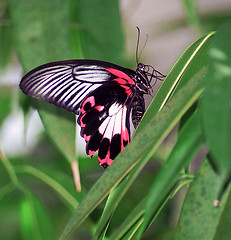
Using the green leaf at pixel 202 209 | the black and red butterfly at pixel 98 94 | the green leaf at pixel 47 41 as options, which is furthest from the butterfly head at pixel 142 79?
the green leaf at pixel 202 209

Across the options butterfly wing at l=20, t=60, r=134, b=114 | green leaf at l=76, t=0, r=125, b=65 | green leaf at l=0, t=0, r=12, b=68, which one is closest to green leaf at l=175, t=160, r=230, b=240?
butterfly wing at l=20, t=60, r=134, b=114

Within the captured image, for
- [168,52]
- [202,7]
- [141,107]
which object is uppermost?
[141,107]

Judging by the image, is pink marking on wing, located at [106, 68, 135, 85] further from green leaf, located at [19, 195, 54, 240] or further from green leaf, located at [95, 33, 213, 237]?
green leaf, located at [19, 195, 54, 240]

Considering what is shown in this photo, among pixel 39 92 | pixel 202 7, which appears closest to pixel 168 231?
pixel 39 92

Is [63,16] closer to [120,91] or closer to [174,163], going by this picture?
[120,91]

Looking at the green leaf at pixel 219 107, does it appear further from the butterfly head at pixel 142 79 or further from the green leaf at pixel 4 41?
the green leaf at pixel 4 41

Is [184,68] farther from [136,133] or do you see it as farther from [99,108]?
[99,108]

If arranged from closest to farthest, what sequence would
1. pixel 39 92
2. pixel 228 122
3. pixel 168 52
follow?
1. pixel 228 122
2. pixel 39 92
3. pixel 168 52
